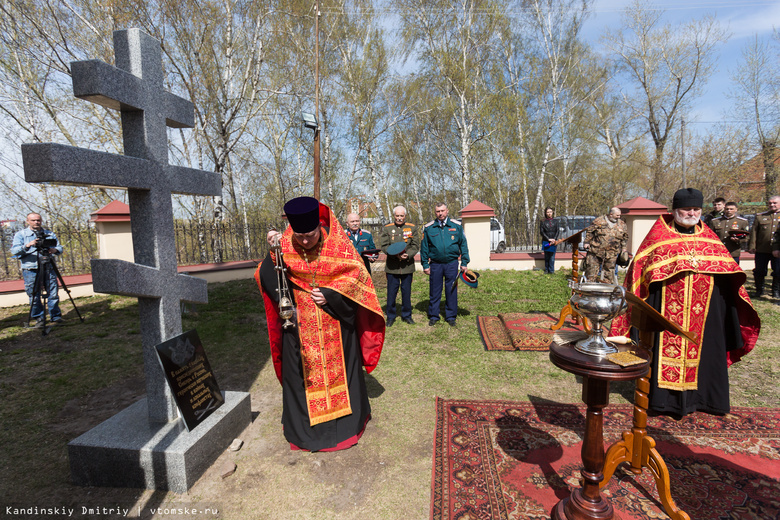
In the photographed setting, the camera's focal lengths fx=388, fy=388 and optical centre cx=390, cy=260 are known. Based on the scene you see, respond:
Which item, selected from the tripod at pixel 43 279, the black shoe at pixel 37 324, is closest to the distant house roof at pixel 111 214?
the tripod at pixel 43 279

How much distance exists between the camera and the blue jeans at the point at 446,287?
6.45 m

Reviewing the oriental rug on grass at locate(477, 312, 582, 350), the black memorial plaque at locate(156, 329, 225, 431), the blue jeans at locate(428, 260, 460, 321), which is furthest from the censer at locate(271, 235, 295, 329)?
the blue jeans at locate(428, 260, 460, 321)

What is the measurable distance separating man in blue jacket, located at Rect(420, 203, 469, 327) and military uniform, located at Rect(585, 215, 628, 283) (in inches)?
93.1

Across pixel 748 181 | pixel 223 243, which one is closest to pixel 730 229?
pixel 223 243

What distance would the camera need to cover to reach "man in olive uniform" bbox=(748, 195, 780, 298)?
7914mm

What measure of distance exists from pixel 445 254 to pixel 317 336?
3.53 meters

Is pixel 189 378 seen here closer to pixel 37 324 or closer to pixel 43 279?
pixel 43 279

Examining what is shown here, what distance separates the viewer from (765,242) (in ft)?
26.8

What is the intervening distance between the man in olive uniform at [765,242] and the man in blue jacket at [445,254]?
6666 millimetres

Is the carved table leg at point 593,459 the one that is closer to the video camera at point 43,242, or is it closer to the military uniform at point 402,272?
the military uniform at point 402,272

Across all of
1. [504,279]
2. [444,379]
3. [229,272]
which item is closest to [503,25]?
[504,279]

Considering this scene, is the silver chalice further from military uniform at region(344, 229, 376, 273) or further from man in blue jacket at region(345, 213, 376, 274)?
military uniform at region(344, 229, 376, 273)

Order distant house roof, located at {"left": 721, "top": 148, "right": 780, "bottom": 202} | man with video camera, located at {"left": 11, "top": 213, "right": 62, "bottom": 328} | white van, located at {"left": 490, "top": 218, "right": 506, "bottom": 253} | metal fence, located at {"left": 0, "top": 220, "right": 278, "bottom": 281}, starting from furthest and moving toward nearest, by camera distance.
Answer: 1. distant house roof, located at {"left": 721, "top": 148, "right": 780, "bottom": 202}
2. white van, located at {"left": 490, "top": 218, "right": 506, "bottom": 253}
3. metal fence, located at {"left": 0, "top": 220, "right": 278, "bottom": 281}
4. man with video camera, located at {"left": 11, "top": 213, "right": 62, "bottom": 328}

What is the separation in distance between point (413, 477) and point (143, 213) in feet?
8.98
